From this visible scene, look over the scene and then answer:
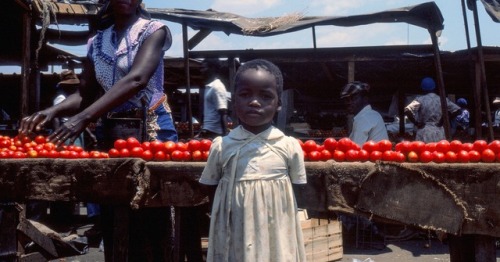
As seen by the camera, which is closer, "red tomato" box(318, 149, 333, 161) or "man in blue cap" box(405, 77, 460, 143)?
"red tomato" box(318, 149, 333, 161)

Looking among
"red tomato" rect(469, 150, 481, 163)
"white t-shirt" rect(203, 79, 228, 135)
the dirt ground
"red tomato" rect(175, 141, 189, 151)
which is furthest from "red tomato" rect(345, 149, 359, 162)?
"white t-shirt" rect(203, 79, 228, 135)

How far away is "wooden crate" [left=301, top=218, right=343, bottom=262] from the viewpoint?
19.8 feet

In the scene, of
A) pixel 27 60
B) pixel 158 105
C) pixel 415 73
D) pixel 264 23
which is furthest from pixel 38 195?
pixel 415 73

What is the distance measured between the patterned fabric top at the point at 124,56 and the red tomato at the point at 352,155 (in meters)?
1.27

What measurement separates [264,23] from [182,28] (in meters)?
1.80

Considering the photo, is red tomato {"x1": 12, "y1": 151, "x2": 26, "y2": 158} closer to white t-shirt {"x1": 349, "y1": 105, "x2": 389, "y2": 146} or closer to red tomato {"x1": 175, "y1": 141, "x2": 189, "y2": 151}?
red tomato {"x1": 175, "y1": 141, "x2": 189, "y2": 151}

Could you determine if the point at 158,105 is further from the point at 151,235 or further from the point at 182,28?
the point at 182,28

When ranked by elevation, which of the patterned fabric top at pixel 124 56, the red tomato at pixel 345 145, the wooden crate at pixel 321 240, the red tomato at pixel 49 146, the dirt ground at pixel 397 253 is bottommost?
the dirt ground at pixel 397 253

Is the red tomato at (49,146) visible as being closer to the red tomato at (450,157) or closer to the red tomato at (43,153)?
the red tomato at (43,153)

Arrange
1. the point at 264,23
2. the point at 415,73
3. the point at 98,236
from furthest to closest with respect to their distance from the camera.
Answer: the point at 415,73 → the point at 264,23 → the point at 98,236

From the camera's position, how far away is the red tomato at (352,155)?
3232 millimetres

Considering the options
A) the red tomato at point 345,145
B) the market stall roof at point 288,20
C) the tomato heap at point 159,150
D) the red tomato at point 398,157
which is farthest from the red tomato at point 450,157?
the market stall roof at point 288,20

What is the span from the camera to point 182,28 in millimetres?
9422

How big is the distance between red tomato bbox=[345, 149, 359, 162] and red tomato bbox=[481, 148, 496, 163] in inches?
28.8
